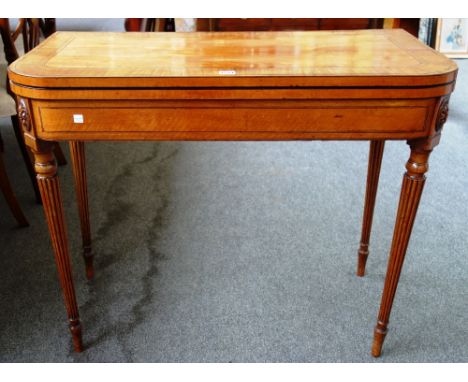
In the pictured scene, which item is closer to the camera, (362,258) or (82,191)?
(82,191)

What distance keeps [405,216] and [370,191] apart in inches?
13.9

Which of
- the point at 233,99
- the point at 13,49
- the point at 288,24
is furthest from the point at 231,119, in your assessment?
the point at 288,24

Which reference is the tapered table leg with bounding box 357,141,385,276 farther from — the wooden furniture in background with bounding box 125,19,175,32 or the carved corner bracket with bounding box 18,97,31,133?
the wooden furniture in background with bounding box 125,19,175,32

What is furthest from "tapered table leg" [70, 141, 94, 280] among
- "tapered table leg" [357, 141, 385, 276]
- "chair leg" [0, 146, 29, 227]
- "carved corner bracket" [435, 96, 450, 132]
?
"carved corner bracket" [435, 96, 450, 132]

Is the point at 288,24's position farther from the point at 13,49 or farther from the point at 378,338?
the point at 378,338

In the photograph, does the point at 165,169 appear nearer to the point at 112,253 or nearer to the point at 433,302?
the point at 112,253

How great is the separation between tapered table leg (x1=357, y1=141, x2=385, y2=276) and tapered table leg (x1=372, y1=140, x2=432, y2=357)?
0.31m

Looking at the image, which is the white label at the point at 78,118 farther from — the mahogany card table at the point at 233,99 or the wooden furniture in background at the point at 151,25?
the wooden furniture in background at the point at 151,25

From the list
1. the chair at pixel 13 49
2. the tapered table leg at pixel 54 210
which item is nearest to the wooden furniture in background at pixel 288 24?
the chair at pixel 13 49

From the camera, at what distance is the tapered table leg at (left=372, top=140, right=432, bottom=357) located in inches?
46.1

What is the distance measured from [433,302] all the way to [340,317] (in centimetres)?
32

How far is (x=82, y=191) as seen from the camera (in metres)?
1.58
